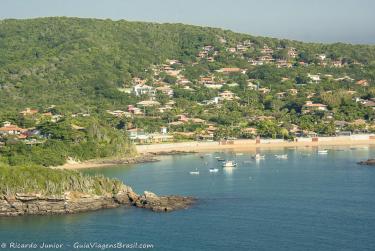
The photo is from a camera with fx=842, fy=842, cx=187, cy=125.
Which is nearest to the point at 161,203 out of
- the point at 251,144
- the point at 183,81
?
the point at 251,144

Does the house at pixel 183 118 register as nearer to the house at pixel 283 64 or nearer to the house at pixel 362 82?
the house at pixel 362 82

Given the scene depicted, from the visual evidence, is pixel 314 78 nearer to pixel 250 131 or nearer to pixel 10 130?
pixel 250 131

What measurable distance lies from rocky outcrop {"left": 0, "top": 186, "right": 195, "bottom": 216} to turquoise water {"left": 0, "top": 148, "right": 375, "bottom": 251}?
61cm

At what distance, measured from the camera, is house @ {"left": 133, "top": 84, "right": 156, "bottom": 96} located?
8269 centimetres

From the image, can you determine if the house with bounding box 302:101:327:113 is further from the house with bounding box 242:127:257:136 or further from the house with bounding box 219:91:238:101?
the house with bounding box 219:91:238:101

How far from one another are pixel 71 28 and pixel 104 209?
70478mm

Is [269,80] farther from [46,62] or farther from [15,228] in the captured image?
[15,228]

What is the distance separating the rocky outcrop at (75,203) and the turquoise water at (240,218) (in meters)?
0.61

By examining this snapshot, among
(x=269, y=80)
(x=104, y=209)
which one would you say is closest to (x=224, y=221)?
(x=104, y=209)

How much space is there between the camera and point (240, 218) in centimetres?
3170

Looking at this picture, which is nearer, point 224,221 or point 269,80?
point 224,221

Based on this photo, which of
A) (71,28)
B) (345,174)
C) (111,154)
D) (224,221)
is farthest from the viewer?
(71,28)

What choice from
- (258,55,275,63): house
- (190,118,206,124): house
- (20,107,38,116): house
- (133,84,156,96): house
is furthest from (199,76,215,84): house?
(20,107,38,116): house

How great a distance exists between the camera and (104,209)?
33.3 meters
